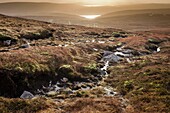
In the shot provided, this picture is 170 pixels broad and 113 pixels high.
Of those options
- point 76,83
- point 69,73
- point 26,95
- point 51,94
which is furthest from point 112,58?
point 26,95

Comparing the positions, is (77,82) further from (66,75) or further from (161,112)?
(161,112)

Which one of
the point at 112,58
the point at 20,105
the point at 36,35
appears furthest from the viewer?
the point at 36,35

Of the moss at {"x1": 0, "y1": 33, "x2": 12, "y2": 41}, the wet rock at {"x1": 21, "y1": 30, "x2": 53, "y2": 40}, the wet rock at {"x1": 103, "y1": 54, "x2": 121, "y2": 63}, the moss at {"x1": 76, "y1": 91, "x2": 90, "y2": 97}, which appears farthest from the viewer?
the wet rock at {"x1": 21, "y1": 30, "x2": 53, "y2": 40}

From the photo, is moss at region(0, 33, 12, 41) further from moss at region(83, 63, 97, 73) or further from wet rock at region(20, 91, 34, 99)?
wet rock at region(20, 91, 34, 99)

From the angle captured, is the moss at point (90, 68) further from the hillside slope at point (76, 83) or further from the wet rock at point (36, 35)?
the wet rock at point (36, 35)

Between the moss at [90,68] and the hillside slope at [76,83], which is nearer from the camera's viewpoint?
the hillside slope at [76,83]

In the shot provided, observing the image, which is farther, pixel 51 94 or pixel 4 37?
pixel 4 37

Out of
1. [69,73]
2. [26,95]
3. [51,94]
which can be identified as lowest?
[51,94]

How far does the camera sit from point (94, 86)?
3231cm

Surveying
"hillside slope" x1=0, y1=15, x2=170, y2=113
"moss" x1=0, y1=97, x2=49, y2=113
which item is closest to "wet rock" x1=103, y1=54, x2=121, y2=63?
"hillside slope" x1=0, y1=15, x2=170, y2=113

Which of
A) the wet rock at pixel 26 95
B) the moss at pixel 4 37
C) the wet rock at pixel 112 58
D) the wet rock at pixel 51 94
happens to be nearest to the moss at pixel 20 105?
the wet rock at pixel 26 95

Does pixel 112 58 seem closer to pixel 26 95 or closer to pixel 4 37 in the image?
pixel 4 37

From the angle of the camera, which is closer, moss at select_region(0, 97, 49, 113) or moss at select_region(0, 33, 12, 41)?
moss at select_region(0, 97, 49, 113)

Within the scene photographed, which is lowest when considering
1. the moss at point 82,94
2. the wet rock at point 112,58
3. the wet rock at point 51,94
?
the moss at point 82,94
